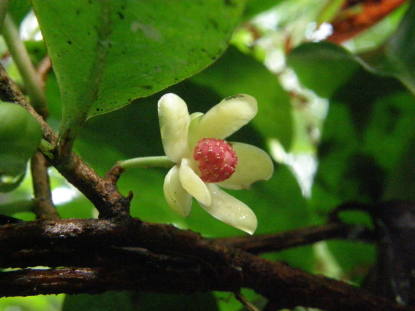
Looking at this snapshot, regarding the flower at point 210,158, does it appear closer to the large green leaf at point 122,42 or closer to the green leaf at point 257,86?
the large green leaf at point 122,42

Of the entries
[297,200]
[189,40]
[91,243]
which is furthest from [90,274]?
[297,200]

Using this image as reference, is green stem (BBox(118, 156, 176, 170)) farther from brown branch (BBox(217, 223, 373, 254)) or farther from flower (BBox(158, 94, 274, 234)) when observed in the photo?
brown branch (BBox(217, 223, 373, 254))

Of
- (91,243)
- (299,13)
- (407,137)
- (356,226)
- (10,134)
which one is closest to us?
(10,134)

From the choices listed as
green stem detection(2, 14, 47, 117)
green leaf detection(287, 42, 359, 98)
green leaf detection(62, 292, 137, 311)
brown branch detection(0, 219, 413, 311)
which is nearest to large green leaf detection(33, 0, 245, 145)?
brown branch detection(0, 219, 413, 311)

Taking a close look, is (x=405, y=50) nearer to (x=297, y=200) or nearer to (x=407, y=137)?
(x=407, y=137)

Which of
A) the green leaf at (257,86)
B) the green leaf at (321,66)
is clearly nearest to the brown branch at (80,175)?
the green leaf at (257,86)

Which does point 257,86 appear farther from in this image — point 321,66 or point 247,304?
point 247,304
